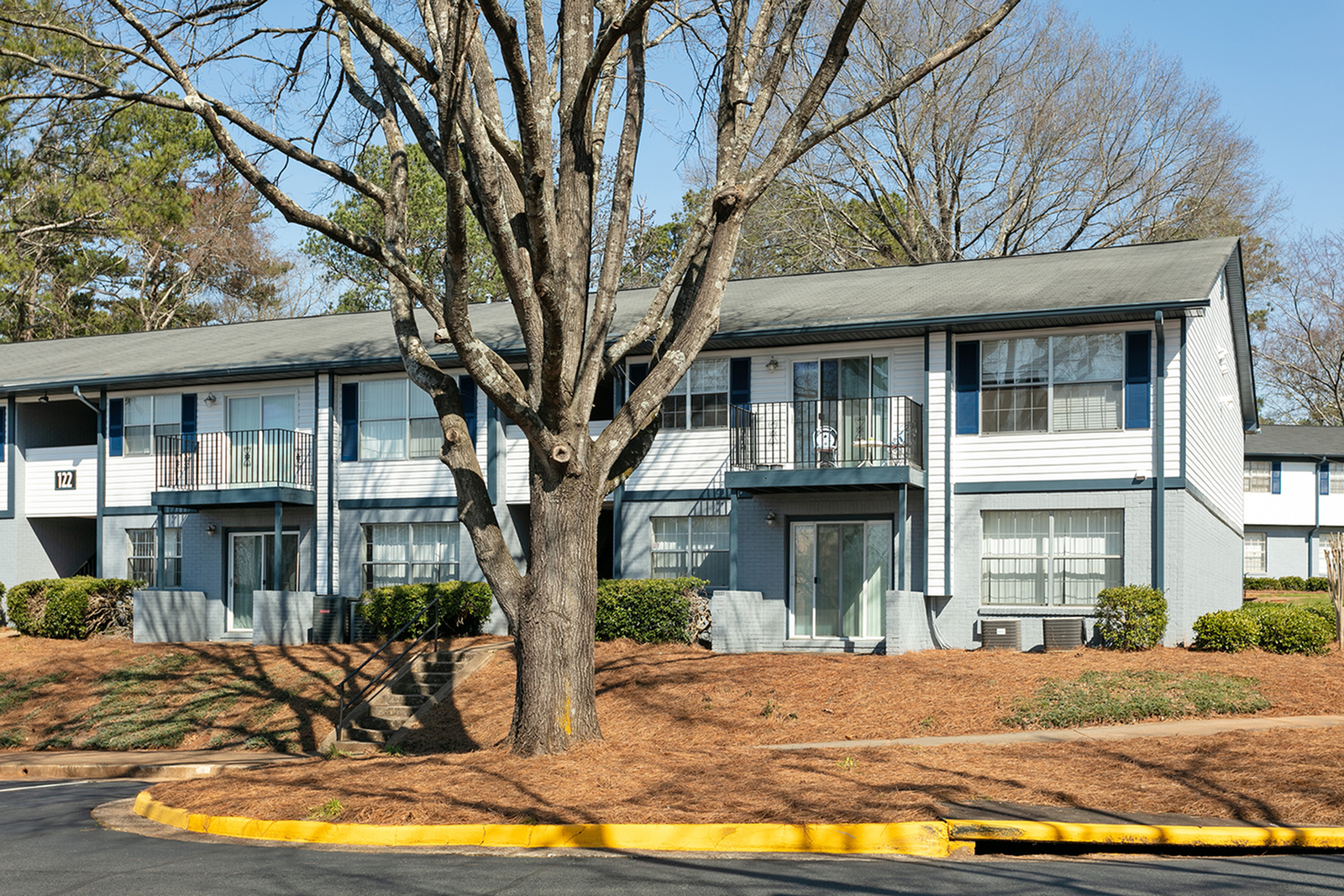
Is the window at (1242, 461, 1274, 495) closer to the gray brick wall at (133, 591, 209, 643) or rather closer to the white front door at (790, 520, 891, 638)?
the white front door at (790, 520, 891, 638)

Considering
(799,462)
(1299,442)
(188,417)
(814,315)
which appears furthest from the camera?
(1299,442)

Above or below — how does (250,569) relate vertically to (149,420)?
below

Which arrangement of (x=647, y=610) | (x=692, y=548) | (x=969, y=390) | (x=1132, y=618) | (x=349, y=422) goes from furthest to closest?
(x=349, y=422)
(x=692, y=548)
(x=647, y=610)
(x=969, y=390)
(x=1132, y=618)

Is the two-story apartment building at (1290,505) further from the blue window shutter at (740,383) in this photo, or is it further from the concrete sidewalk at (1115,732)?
the concrete sidewalk at (1115,732)

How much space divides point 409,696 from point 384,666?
1.98 metres

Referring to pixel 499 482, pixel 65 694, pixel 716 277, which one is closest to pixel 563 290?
pixel 716 277

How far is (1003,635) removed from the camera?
19703mm

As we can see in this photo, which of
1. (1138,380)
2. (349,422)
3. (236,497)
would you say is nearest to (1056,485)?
(1138,380)

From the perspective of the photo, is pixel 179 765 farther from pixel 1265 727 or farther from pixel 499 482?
pixel 1265 727

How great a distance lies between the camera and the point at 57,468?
28000mm

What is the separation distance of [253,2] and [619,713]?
955cm

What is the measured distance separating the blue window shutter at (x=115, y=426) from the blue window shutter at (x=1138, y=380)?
20.0 metres

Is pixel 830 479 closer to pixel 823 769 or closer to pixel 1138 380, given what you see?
pixel 1138 380

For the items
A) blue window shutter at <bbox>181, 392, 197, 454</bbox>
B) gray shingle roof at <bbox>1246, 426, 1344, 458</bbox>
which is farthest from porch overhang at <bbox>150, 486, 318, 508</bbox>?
gray shingle roof at <bbox>1246, 426, 1344, 458</bbox>
